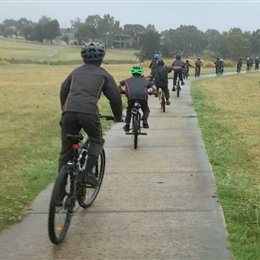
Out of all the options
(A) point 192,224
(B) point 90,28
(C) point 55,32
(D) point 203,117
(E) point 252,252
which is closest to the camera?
(E) point 252,252

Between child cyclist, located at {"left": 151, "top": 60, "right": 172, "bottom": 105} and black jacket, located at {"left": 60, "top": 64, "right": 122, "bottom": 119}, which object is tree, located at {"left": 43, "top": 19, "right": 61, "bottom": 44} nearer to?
child cyclist, located at {"left": 151, "top": 60, "right": 172, "bottom": 105}

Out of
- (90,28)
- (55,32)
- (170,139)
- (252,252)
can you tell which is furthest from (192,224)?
(55,32)

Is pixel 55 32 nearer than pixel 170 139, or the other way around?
pixel 170 139

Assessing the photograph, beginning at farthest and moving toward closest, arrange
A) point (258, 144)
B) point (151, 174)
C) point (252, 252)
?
point (258, 144) < point (151, 174) < point (252, 252)

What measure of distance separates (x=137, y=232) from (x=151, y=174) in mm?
2483

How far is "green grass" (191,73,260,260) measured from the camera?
16.6 feet

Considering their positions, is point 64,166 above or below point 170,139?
above

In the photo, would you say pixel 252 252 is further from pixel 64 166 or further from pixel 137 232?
pixel 64 166

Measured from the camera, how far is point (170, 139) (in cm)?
1068

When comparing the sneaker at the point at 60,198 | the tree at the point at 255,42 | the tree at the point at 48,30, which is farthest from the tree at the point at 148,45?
the sneaker at the point at 60,198

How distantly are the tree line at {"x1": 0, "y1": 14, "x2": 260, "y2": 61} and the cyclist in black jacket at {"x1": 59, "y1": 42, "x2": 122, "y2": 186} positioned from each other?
6758 centimetres

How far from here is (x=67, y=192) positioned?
500 centimetres

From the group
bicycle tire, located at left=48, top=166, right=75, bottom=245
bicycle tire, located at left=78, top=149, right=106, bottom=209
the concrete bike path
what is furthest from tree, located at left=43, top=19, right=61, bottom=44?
bicycle tire, located at left=48, top=166, right=75, bottom=245

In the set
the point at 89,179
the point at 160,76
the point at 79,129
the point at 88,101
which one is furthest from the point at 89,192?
the point at 160,76
